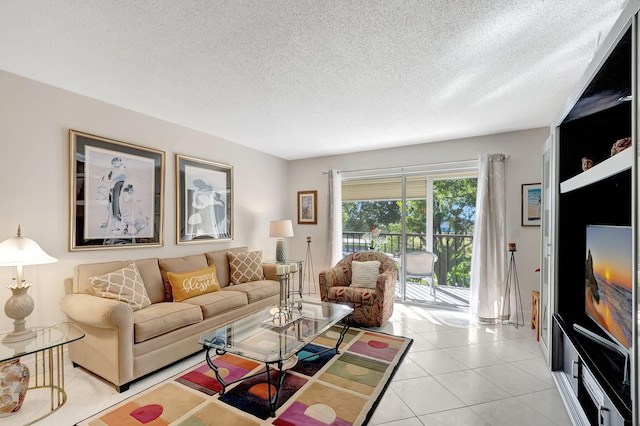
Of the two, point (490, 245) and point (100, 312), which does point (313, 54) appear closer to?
point (100, 312)

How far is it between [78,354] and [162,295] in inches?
31.3

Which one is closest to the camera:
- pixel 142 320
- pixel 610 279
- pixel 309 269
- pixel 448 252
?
pixel 610 279

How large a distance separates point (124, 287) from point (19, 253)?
0.75 meters

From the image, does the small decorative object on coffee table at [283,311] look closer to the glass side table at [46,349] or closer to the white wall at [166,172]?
the glass side table at [46,349]

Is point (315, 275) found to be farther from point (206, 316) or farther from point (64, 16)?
point (64, 16)

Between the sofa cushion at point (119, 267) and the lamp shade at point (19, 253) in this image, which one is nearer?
the lamp shade at point (19, 253)

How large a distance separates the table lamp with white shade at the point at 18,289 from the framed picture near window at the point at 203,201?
1.52 meters

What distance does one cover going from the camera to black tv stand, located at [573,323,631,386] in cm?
133

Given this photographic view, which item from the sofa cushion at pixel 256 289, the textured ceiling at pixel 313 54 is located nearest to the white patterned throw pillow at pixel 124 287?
the sofa cushion at pixel 256 289

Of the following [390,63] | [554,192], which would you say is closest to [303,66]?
[390,63]

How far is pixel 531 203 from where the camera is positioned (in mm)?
3682

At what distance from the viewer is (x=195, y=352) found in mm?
2727

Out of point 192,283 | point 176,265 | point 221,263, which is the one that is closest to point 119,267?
point 176,265

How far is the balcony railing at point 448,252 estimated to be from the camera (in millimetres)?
4313
